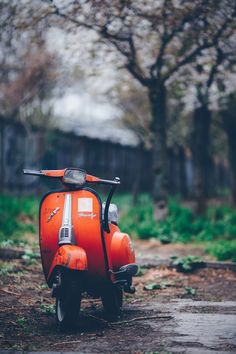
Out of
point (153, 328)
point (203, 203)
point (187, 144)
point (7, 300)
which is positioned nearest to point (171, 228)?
point (203, 203)

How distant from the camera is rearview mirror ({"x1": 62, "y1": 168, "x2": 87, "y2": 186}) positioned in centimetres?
507

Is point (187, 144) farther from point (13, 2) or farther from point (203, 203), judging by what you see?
point (13, 2)

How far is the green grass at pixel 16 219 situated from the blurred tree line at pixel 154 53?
2441 mm

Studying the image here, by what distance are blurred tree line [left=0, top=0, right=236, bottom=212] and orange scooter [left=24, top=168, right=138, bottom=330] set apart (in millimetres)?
4030

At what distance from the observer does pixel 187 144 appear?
23344 millimetres

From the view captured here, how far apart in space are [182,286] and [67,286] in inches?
103

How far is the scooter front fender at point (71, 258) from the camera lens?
4621mm

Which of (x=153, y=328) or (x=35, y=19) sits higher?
(x=35, y=19)

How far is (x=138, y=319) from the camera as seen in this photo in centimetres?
515

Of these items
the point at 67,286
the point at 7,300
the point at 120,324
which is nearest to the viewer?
the point at 67,286

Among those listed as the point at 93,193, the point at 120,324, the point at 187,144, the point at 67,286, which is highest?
the point at 187,144

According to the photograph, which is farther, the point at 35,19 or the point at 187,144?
the point at 187,144

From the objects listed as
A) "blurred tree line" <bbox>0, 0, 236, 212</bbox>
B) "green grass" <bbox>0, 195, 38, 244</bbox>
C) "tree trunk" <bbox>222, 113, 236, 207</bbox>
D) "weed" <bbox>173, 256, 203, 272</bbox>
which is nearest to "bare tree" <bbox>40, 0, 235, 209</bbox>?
"blurred tree line" <bbox>0, 0, 236, 212</bbox>

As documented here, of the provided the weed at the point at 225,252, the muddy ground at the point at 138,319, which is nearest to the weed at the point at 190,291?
the muddy ground at the point at 138,319
